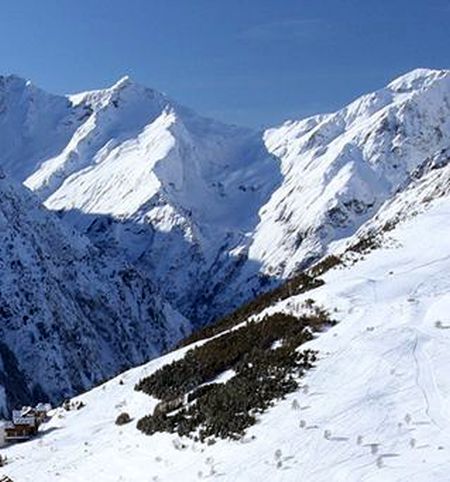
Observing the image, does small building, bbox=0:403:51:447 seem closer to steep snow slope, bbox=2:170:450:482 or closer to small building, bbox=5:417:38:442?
small building, bbox=5:417:38:442

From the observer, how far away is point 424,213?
169 feet

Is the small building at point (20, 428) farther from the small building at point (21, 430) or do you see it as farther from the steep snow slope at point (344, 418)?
the steep snow slope at point (344, 418)

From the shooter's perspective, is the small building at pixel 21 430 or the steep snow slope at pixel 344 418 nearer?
the steep snow slope at pixel 344 418

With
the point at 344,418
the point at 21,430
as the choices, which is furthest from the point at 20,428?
the point at 344,418

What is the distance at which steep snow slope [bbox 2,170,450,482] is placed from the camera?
23.2 metres

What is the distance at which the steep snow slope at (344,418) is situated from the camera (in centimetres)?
2319

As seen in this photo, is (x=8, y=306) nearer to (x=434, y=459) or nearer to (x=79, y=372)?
(x=79, y=372)

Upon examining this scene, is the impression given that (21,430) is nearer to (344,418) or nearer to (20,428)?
(20,428)

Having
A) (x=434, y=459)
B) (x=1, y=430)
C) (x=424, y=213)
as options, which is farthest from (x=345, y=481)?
(x=424, y=213)

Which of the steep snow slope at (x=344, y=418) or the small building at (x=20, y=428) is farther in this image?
the small building at (x=20, y=428)

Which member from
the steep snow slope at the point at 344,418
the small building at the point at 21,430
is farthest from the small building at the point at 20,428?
the steep snow slope at the point at 344,418

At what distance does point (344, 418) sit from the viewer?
2544 cm

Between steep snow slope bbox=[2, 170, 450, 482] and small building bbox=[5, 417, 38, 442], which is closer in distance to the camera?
steep snow slope bbox=[2, 170, 450, 482]

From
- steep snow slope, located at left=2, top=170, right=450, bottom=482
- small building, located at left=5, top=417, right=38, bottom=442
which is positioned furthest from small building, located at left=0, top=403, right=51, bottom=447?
steep snow slope, located at left=2, top=170, right=450, bottom=482
